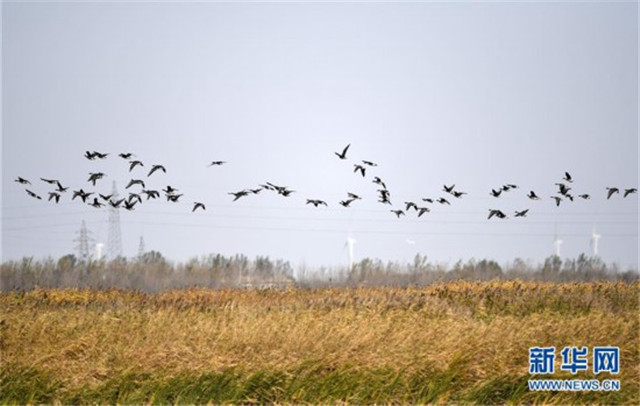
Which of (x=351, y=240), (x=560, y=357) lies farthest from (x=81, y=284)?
(x=560, y=357)

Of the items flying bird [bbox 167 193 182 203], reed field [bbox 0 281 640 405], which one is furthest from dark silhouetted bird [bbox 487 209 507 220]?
flying bird [bbox 167 193 182 203]

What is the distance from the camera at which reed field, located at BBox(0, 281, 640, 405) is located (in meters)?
15.4

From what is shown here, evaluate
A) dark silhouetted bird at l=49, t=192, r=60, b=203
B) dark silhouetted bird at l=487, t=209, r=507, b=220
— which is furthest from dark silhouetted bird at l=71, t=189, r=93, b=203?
dark silhouetted bird at l=487, t=209, r=507, b=220

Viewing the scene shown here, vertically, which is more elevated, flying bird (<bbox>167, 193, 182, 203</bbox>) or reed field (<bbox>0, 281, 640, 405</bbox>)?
flying bird (<bbox>167, 193, 182, 203</bbox>)

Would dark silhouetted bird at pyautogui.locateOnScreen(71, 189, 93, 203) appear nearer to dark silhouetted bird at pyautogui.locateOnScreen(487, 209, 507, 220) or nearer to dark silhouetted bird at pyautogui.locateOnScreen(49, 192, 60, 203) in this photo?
dark silhouetted bird at pyautogui.locateOnScreen(49, 192, 60, 203)

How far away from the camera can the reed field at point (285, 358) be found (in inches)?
608

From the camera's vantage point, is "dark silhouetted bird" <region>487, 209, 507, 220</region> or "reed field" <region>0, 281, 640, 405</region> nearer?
"reed field" <region>0, 281, 640, 405</region>

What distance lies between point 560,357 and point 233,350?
7.24m

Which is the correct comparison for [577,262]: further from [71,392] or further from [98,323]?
[71,392]

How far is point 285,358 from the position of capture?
16.6 meters

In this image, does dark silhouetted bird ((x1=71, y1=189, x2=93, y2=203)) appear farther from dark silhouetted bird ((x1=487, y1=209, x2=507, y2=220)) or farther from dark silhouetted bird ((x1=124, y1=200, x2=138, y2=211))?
dark silhouetted bird ((x1=487, y1=209, x2=507, y2=220))

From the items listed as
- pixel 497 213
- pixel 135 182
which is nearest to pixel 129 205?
pixel 135 182

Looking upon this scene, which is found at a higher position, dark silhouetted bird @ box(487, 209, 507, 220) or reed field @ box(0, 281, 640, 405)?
dark silhouetted bird @ box(487, 209, 507, 220)

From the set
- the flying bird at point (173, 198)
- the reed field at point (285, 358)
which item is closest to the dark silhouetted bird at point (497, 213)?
the reed field at point (285, 358)
